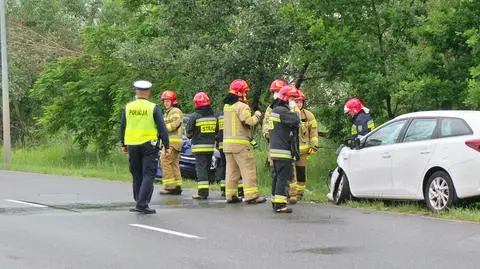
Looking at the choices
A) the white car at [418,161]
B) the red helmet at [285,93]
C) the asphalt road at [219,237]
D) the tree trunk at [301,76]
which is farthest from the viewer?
the tree trunk at [301,76]

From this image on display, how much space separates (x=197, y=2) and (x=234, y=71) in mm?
1911

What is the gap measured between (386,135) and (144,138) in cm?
382

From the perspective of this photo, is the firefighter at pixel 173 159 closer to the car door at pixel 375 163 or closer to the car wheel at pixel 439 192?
the car door at pixel 375 163

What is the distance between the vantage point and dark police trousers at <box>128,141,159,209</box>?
35.1 ft

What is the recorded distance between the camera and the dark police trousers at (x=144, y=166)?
35.1 ft

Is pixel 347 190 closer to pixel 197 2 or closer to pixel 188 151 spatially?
pixel 188 151

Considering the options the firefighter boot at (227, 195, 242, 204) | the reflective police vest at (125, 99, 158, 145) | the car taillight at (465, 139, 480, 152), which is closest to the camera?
the car taillight at (465, 139, 480, 152)

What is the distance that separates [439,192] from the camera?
10578 mm

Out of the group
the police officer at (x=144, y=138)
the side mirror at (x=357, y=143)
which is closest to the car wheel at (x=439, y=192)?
the side mirror at (x=357, y=143)

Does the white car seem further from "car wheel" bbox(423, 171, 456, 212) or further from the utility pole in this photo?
the utility pole

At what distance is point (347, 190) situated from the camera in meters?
12.5

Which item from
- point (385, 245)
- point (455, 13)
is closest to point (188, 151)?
point (455, 13)

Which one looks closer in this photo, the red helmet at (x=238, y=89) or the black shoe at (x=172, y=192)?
the red helmet at (x=238, y=89)

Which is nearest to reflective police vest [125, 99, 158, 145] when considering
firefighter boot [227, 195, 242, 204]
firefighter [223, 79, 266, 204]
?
firefighter [223, 79, 266, 204]
